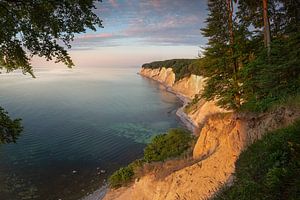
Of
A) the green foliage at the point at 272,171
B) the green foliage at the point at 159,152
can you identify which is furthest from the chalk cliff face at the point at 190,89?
the green foliage at the point at 272,171

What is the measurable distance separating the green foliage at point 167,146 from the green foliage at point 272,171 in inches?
778

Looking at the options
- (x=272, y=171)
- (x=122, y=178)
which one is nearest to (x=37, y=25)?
(x=272, y=171)

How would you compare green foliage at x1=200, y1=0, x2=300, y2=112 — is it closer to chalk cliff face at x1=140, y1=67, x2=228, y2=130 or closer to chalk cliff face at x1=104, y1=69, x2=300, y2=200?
chalk cliff face at x1=140, y1=67, x2=228, y2=130

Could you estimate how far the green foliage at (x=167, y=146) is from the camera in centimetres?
Result: 2676

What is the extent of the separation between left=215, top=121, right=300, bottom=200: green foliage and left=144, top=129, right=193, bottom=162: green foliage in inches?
778

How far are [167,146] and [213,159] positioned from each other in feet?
42.2

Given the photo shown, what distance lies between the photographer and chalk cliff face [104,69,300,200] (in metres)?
11.6

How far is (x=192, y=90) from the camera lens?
9069 cm

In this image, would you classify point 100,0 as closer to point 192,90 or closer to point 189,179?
point 189,179

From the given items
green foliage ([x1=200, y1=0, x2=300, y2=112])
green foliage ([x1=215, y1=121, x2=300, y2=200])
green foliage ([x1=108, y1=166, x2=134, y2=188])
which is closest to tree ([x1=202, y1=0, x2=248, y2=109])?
green foliage ([x1=200, y1=0, x2=300, y2=112])

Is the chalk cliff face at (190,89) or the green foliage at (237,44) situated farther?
the chalk cliff face at (190,89)

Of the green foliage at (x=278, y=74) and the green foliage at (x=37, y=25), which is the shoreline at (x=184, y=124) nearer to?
the green foliage at (x=278, y=74)

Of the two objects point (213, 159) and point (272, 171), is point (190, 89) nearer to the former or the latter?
point (213, 159)

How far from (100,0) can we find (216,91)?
17.7 meters
